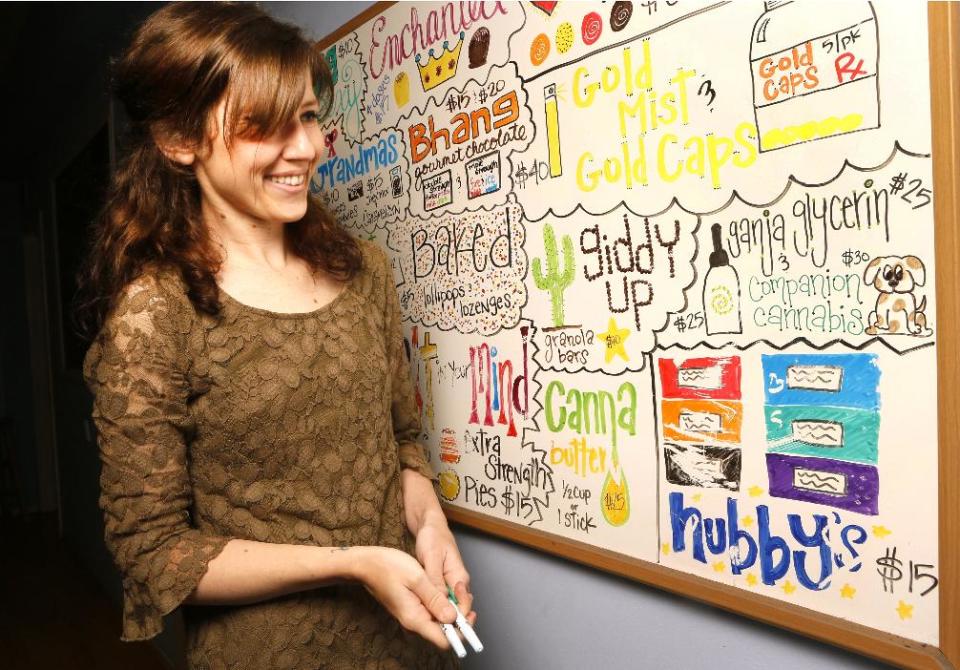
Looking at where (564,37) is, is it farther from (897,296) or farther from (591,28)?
(897,296)

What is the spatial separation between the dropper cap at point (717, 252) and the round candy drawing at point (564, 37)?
0.35 metres

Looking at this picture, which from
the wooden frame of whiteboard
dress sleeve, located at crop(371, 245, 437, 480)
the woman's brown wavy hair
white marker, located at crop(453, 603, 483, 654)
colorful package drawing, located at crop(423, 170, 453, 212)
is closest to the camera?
the wooden frame of whiteboard

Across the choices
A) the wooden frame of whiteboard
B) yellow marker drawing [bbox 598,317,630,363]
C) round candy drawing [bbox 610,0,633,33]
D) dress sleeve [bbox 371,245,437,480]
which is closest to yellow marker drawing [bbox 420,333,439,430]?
dress sleeve [bbox 371,245,437,480]

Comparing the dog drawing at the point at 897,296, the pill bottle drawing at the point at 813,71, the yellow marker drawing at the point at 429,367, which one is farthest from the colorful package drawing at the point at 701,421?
the yellow marker drawing at the point at 429,367

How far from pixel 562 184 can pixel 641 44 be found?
21cm

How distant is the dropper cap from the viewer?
2.80ft

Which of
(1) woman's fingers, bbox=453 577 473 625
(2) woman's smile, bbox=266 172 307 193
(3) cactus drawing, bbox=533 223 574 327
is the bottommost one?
(1) woman's fingers, bbox=453 577 473 625

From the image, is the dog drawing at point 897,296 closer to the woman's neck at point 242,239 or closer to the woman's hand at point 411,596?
the woman's hand at point 411,596

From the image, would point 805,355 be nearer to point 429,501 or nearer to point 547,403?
point 547,403

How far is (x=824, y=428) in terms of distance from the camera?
774 millimetres

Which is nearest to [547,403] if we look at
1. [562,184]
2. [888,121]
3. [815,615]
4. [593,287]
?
[593,287]

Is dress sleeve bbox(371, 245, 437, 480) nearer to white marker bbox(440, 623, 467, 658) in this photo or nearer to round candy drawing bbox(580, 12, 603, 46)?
white marker bbox(440, 623, 467, 658)

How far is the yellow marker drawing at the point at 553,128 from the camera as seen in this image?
1038 millimetres

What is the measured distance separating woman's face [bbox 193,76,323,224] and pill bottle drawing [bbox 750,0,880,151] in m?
0.55
